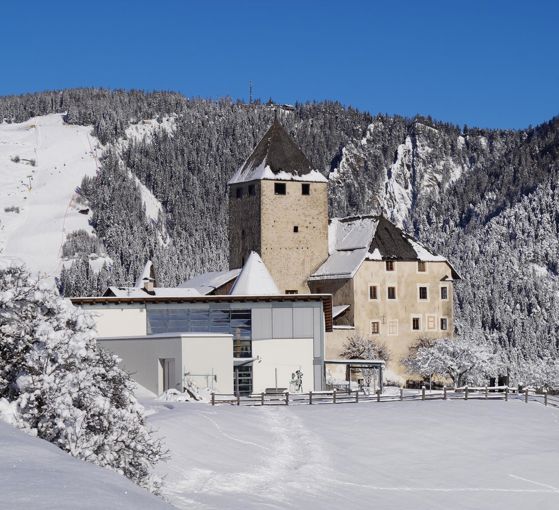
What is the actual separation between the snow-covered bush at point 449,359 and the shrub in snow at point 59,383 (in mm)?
48588

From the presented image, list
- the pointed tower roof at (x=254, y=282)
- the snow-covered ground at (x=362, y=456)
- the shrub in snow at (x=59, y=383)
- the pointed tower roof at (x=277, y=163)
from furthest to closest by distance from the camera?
the pointed tower roof at (x=277, y=163), the pointed tower roof at (x=254, y=282), the snow-covered ground at (x=362, y=456), the shrub in snow at (x=59, y=383)

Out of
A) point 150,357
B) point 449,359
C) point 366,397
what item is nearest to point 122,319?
point 150,357

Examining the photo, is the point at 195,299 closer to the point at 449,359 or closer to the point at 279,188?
the point at 449,359

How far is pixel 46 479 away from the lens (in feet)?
57.8

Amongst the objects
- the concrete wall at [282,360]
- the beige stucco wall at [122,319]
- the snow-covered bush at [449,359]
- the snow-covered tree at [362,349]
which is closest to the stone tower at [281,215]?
the snow-covered tree at [362,349]

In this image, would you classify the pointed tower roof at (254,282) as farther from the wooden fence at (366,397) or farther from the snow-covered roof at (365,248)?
the wooden fence at (366,397)

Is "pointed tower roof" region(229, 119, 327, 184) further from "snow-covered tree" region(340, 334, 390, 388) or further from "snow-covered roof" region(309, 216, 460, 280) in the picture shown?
"snow-covered tree" region(340, 334, 390, 388)

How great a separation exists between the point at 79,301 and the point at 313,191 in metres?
25.1

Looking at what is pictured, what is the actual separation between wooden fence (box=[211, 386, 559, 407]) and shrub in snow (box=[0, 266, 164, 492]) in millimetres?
23374

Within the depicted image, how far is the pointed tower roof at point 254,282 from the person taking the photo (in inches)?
2761

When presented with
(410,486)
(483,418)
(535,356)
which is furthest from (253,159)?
(535,356)

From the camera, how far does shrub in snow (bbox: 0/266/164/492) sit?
25281 mm

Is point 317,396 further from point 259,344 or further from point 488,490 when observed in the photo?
point 488,490

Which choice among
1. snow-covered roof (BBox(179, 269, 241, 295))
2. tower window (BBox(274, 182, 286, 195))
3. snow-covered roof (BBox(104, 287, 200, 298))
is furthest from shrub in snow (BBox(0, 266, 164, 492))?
tower window (BBox(274, 182, 286, 195))
